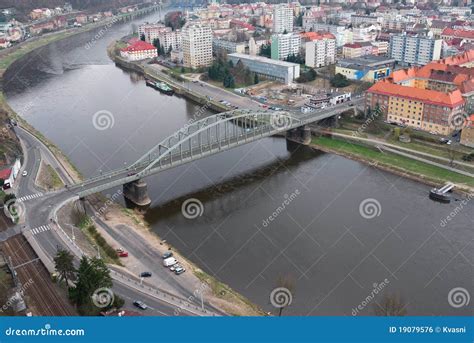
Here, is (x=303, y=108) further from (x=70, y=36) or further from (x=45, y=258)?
(x=70, y=36)

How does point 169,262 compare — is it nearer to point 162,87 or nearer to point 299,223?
point 299,223

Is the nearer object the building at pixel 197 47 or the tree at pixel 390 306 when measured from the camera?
the tree at pixel 390 306

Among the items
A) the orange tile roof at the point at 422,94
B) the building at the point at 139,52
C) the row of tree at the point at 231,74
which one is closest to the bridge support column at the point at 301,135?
the orange tile roof at the point at 422,94

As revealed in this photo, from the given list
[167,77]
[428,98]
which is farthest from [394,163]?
[167,77]

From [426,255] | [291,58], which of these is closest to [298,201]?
[426,255]

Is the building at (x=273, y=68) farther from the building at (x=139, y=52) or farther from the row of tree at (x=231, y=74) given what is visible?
the building at (x=139, y=52)

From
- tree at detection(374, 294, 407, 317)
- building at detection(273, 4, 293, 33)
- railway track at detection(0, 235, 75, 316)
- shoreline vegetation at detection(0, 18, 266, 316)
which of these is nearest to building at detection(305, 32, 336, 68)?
building at detection(273, 4, 293, 33)
